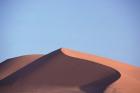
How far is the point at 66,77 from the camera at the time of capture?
17031mm

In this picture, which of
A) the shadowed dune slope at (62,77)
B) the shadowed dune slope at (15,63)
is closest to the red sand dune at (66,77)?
the shadowed dune slope at (62,77)

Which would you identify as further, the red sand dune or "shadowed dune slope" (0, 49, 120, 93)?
"shadowed dune slope" (0, 49, 120, 93)

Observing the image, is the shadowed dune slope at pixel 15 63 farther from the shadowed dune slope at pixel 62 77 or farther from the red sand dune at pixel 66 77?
the shadowed dune slope at pixel 62 77

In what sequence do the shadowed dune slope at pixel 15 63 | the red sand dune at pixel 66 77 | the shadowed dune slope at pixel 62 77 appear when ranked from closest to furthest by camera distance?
1. the red sand dune at pixel 66 77
2. the shadowed dune slope at pixel 62 77
3. the shadowed dune slope at pixel 15 63

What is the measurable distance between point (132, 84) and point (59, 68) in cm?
481

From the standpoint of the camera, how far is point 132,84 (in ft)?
49.1

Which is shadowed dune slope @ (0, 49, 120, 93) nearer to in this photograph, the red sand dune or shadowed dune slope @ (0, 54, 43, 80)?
the red sand dune

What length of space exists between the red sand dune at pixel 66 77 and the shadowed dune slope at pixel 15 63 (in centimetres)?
312

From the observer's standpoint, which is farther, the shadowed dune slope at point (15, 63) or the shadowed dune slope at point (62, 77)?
the shadowed dune slope at point (15, 63)

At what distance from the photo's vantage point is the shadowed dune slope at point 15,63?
21891 mm

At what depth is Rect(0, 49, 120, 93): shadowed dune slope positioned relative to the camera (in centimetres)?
1598

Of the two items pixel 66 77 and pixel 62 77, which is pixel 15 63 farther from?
pixel 66 77

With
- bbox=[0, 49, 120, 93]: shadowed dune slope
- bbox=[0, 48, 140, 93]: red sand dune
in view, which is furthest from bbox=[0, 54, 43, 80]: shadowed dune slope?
bbox=[0, 49, 120, 93]: shadowed dune slope

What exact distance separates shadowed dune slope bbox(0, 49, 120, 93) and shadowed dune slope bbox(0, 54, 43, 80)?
348 cm
